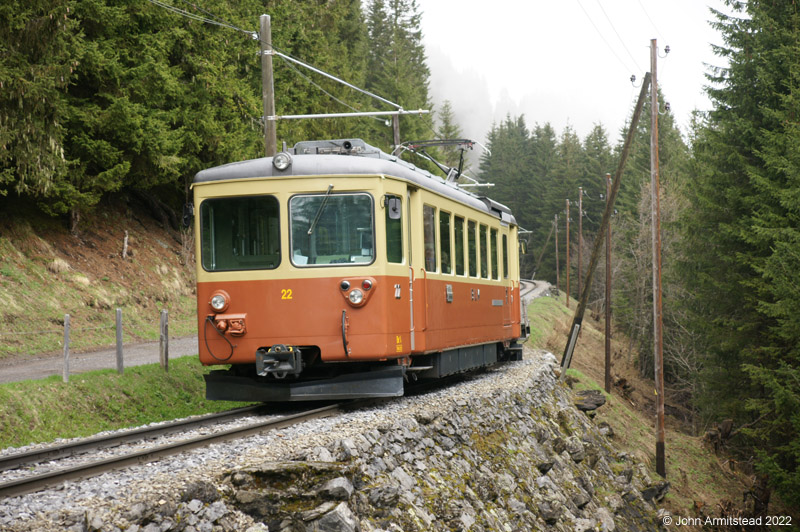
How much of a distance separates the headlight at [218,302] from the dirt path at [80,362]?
4166mm

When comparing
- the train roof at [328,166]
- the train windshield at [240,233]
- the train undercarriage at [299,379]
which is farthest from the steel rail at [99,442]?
the train roof at [328,166]

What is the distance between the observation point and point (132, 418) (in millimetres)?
11875

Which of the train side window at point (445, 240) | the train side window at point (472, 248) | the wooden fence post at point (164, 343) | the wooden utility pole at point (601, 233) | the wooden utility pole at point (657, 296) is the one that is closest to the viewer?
the train side window at point (445, 240)

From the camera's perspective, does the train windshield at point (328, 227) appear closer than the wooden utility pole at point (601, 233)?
Yes

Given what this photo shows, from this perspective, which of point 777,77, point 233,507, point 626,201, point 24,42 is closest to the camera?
point 233,507

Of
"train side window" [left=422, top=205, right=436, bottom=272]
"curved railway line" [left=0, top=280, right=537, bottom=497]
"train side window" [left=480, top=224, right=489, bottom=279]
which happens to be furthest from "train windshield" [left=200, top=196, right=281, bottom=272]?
"train side window" [left=480, top=224, right=489, bottom=279]

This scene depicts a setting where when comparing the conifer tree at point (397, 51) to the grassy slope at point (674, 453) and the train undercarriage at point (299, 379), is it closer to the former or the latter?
the grassy slope at point (674, 453)

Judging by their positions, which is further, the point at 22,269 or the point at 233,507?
the point at 22,269

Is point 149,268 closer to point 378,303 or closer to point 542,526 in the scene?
point 378,303

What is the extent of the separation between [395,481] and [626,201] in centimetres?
5509

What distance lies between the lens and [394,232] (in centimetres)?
1053

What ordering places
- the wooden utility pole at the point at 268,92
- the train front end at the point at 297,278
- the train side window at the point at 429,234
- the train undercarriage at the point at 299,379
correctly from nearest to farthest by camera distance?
the train undercarriage at the point at 299,379
the train front end at the point at 297,278
the train side window at the point at 429,234
the wooden utility pole at the point at 268,92

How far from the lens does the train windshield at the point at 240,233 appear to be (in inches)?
408

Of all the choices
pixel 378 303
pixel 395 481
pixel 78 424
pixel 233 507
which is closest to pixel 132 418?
pixel 78 424
